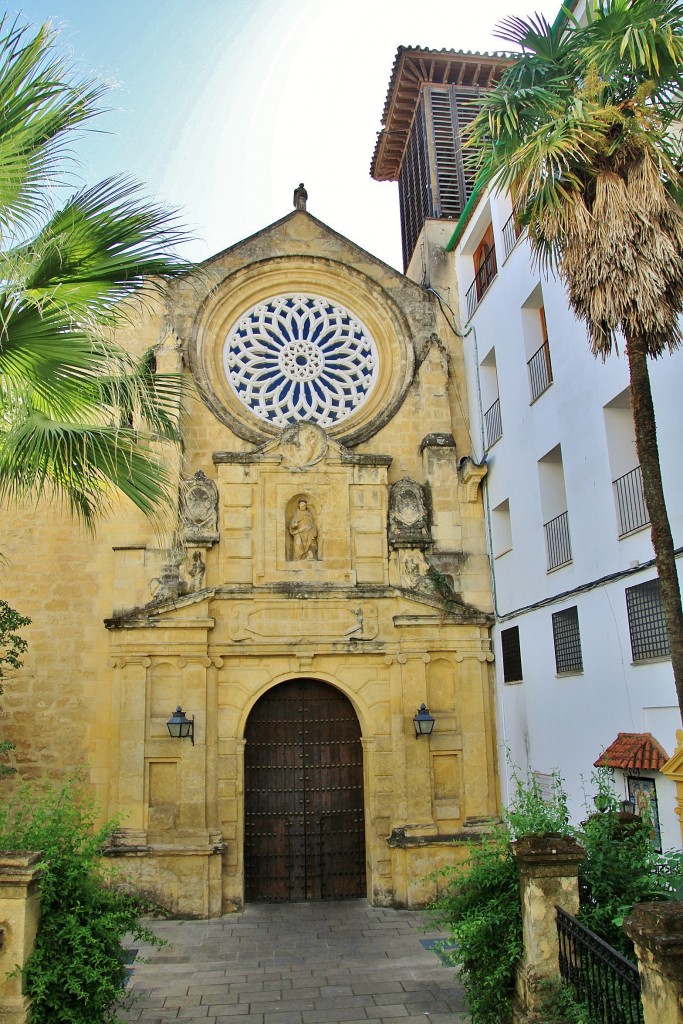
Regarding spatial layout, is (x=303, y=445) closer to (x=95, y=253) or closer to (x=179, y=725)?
(x=179, y=725)

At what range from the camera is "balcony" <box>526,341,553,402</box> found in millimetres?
12188

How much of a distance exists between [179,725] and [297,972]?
3842 millimetres

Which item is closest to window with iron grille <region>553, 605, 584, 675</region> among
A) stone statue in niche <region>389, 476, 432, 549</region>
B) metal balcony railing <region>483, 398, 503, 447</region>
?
stone statue in niche <region>389, 476, 432, 549</region>

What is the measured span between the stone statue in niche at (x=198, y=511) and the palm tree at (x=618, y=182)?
7.45 m

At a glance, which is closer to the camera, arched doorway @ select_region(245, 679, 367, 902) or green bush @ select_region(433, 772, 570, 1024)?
green bush @ select_region(433, 772, 570, 1024)

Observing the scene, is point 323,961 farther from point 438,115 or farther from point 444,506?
point 438,115

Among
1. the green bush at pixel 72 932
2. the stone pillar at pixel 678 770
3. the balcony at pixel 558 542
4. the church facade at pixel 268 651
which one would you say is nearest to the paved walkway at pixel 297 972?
the green bush at pixel 72 932

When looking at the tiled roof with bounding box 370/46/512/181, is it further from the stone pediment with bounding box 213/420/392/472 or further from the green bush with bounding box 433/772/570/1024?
the green bush with bounding box 433/772/570/1024

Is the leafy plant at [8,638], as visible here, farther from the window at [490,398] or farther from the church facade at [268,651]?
the window at [490,398]

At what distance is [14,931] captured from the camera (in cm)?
622

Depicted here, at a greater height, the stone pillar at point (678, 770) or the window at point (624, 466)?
the window at point (624, 466)

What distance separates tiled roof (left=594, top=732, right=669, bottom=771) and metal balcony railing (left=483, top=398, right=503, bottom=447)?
5.74m

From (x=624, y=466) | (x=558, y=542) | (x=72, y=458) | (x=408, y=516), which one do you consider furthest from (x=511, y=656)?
(x=72, y=458)

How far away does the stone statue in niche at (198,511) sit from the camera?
43.6ft
